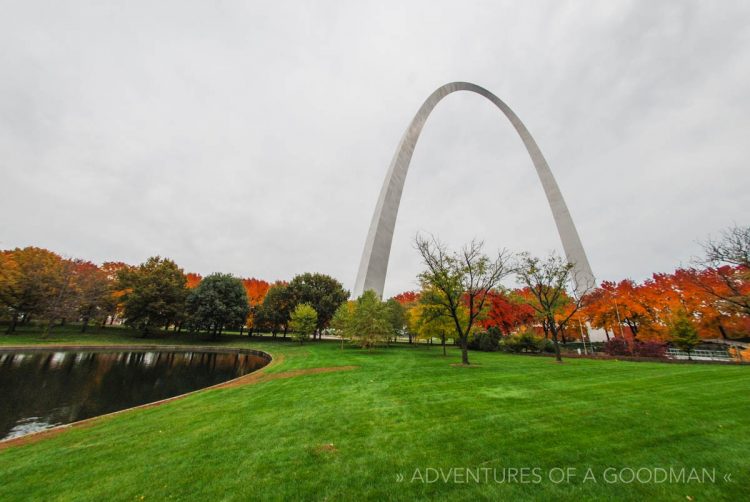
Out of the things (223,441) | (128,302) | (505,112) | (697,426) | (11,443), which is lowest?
(11,443)

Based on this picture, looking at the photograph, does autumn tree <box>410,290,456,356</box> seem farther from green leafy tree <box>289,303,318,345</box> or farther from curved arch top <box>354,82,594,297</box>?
green leafy tree <box>289,303,318,345</box>

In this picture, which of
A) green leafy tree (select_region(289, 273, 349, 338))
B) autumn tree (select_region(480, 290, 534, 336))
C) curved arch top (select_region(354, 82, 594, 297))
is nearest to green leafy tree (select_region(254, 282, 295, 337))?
green leafy tree (select_region(289, 273, 349, 338))

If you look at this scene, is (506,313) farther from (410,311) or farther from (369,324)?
(369,324)

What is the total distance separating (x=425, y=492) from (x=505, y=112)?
179ft

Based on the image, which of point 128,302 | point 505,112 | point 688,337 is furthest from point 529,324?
point 128,302

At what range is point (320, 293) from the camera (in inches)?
1751

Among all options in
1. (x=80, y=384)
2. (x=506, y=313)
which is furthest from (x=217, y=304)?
(x=506, y=313)

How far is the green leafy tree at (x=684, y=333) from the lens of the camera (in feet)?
73.1

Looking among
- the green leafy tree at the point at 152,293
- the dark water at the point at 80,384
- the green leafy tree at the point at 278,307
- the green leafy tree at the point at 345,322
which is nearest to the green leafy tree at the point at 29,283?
the green leafy tree at the point at 152,293

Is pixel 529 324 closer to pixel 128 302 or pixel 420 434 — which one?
pixel 420 434

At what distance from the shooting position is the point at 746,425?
588 centimetres

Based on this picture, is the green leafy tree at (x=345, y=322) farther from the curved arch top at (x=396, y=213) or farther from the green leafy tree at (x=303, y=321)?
the green leafy tree at (x=303, y=321)

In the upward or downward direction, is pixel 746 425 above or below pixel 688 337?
below

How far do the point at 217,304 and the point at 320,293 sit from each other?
553 inches
